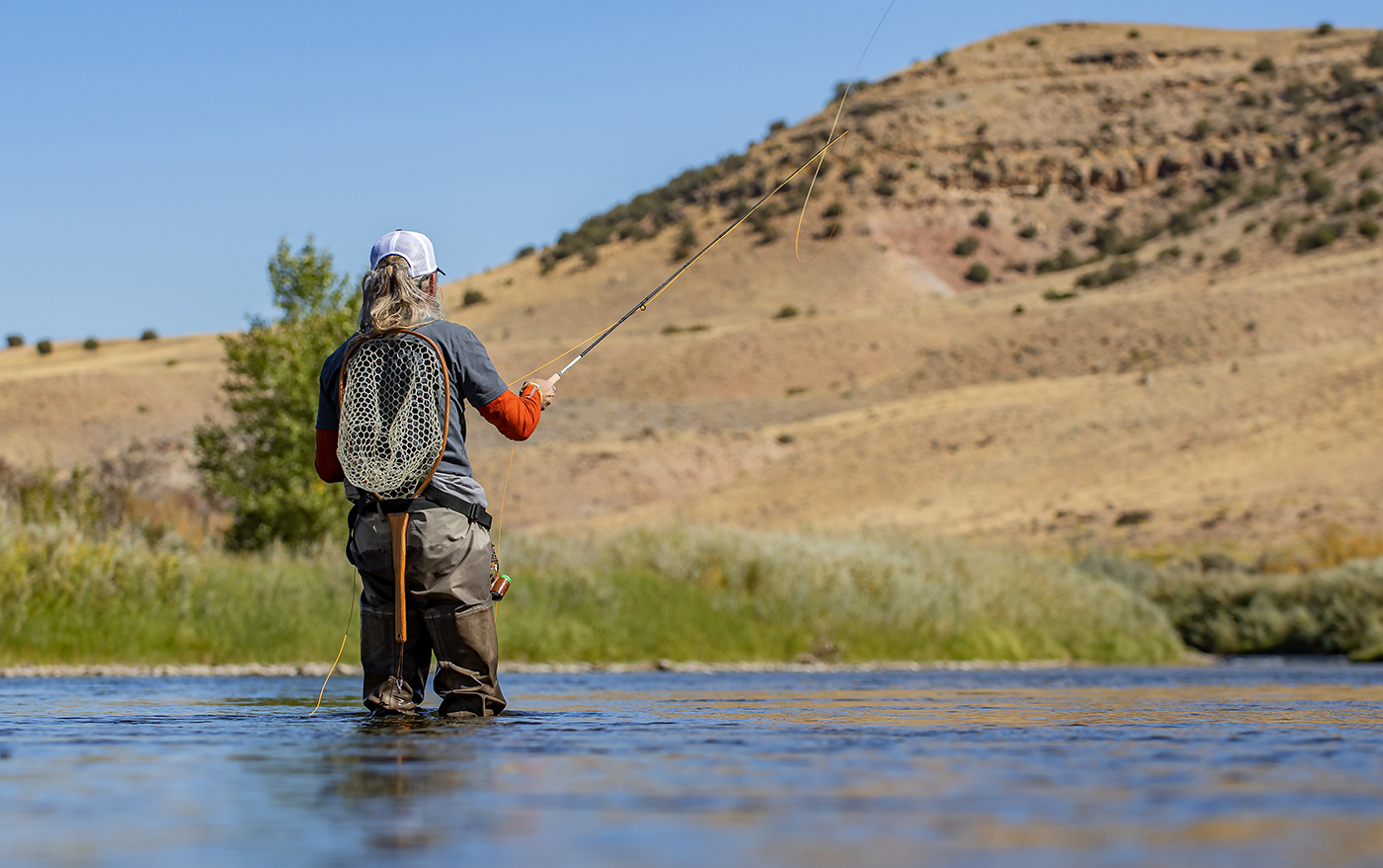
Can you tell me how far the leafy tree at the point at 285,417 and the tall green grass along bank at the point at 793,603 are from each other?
3.46 metres

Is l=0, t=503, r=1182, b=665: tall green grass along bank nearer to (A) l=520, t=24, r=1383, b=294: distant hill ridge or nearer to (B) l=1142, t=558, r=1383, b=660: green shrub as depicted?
(B) l=1142, t=558, r=1383, b=660: green shrub

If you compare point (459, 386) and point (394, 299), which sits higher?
point (394, 299)

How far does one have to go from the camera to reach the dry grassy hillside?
54.8 meters

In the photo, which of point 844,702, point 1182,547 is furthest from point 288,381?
point 1182,547

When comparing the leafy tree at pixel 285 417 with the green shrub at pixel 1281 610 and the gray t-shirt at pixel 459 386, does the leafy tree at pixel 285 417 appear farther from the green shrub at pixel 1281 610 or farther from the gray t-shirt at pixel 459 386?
the gray t-shirt at pixel 459 386

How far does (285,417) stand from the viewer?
23812mm

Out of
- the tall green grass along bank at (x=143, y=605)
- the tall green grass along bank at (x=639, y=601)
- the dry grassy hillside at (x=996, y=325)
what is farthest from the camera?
the dry grassy hillside at (x=996, y=325)

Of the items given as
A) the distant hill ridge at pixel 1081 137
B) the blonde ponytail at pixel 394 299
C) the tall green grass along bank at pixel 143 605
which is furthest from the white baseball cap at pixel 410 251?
the distant hill ridge at pixel 1081 137

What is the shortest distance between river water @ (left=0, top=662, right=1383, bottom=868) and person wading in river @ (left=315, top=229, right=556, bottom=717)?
285mm

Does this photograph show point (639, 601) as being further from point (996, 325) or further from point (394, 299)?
point (996, 325)

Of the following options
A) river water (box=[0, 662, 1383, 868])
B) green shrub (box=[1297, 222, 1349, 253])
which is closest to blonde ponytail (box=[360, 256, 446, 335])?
river water (box=[0, 662, 1383, 868])

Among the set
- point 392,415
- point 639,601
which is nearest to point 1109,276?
point 639,601

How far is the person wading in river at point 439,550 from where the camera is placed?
6.86 meters

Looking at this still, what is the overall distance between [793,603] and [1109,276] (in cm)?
7396
